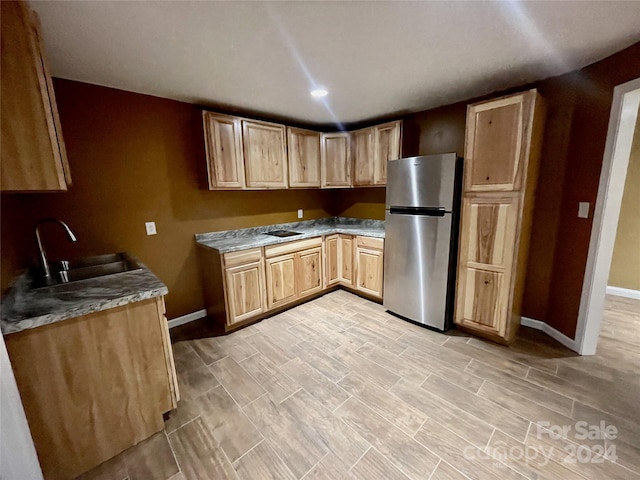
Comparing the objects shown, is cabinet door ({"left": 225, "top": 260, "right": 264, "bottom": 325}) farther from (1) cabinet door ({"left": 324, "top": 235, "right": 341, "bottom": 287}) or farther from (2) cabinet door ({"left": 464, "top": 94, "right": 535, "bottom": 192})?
(2) cabinet door ({"left": 464, "top": 94, "right": 535, "bottom": 192})

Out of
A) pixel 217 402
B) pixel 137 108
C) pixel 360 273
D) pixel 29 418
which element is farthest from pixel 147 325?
pixel 360 273

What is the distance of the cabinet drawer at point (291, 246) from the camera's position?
9.28 feet

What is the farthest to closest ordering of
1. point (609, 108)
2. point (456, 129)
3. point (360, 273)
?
point (360, 273)
point (456, 129)
point (609, 108)

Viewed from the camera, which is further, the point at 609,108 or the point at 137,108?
the point at 137,108

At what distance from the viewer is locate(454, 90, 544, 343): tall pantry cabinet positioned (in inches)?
79.9

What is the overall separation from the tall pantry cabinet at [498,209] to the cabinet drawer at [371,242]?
88 cm

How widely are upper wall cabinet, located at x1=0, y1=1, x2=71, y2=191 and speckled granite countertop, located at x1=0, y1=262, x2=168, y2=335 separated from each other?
55 cm

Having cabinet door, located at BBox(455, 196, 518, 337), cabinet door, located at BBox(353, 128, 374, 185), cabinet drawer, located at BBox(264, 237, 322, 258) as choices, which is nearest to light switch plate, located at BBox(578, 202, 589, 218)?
cabinet door, located at BBox(455, 196, 518, 337)

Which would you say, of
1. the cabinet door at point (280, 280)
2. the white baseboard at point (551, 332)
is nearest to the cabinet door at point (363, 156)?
the cabinet door at point (280, 280)

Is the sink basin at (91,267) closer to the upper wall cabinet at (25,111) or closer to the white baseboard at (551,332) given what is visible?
the upper wall cabinet at (25,111)

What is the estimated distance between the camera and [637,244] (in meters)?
3.06

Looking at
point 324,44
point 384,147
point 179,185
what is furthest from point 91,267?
point 384,147

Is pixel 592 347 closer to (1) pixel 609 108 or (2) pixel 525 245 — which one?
(2) pixel 525 245

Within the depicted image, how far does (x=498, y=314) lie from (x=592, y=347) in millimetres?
744
